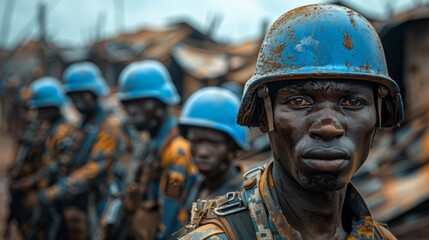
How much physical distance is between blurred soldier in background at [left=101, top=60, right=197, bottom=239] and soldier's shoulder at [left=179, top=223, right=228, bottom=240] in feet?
9.17

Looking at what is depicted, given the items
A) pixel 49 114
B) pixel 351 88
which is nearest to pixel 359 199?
pixel 351 88

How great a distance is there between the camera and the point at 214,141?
4617mm

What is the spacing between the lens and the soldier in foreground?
1.90m

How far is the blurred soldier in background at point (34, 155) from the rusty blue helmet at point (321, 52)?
6.90 m

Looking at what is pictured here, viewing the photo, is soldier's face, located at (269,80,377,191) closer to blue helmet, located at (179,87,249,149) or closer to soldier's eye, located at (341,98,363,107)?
soldier's eye, located at (341,98,363,107)

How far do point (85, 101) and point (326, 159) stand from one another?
6.15 meters

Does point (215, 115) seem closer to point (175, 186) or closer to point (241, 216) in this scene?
point (175, 186)

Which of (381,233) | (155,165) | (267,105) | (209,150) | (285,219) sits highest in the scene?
(267,105)

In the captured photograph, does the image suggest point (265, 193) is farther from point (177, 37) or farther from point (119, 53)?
point (119, 53)

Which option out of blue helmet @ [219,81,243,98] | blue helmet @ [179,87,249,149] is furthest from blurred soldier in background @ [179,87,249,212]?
blue helmet @ [219,81,243,98]

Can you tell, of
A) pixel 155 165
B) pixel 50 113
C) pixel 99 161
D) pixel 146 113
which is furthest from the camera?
pixel 50 113

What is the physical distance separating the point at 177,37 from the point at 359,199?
18.7 m

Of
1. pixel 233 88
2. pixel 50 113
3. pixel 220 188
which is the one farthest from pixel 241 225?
pixel 233 88

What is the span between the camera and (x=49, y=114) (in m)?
8.91
